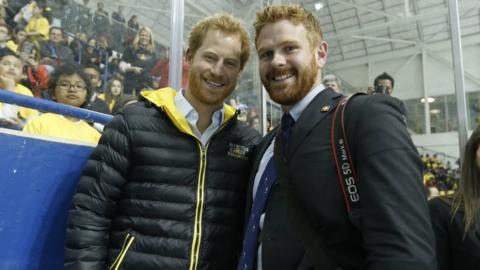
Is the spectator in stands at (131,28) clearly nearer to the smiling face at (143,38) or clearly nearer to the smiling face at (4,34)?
the smiling face at (143,38)

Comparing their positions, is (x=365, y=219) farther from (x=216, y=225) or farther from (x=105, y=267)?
(x=105, y=267)

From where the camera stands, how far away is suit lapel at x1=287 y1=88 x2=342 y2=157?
1.30 metres

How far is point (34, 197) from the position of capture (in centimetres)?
149

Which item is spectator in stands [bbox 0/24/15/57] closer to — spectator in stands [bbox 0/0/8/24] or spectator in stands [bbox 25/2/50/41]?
spectator in stands [bbox 0/0/8/24]

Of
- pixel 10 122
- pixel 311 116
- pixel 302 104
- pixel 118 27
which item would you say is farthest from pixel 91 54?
pixel 311 116

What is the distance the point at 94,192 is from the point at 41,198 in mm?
263

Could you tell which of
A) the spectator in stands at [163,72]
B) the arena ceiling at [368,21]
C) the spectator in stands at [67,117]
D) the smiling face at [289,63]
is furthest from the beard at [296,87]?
the arena ceiling at [368,21]

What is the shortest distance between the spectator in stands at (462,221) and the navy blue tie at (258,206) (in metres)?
0.99

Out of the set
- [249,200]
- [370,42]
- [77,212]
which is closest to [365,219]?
[249,200]

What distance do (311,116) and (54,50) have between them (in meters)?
3.32

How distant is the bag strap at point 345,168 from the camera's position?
3.66 feet

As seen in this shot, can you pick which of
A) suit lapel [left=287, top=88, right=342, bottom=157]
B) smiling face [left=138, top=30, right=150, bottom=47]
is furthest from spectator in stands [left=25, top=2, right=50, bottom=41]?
suit lapel [left=287, top=88, right=342, bottom=157]

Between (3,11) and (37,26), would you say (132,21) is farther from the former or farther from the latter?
(3,11)

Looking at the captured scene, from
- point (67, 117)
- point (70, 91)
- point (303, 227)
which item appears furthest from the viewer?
point (70, 91)
